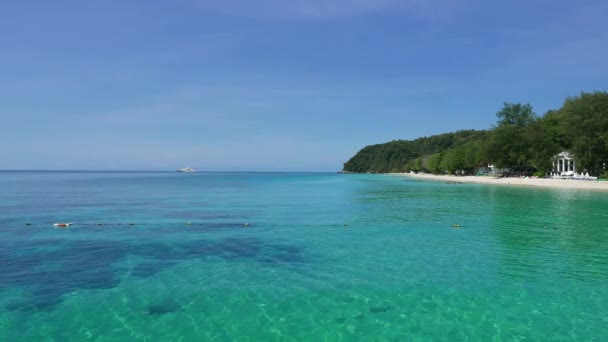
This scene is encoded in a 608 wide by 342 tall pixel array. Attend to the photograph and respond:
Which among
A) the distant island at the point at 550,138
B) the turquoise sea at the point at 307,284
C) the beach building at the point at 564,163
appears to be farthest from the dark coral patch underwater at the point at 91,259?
the beach building at the point at 564,163

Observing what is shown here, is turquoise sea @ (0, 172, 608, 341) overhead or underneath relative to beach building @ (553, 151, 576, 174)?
underneath

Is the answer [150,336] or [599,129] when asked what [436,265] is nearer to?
[150,336]

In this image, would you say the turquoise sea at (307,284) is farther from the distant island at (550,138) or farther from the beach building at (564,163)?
the beach building at (564,163)

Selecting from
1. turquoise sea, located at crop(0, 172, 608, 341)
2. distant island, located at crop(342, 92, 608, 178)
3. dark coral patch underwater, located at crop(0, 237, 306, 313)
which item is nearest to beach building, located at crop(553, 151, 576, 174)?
distant island, located at crop(342, 92, 608, 178)

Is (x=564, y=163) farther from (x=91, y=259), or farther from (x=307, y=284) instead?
(x=91, y=259)

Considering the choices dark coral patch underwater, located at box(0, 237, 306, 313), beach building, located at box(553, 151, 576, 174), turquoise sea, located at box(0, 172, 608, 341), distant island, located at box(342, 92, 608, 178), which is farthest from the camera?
beach building, located at box(553, 151, 576, 174)

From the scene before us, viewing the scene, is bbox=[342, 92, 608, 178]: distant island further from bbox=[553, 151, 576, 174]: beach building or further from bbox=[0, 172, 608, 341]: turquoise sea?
bbox=[0, 172, 608, 341]: turquoise sea

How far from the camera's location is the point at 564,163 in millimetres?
82375

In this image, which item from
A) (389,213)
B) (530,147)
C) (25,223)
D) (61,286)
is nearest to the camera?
(61,286)

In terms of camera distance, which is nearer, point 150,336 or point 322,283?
point 150,336

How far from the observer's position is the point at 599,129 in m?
67.0

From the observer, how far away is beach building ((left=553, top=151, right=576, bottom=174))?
79400 millimetres

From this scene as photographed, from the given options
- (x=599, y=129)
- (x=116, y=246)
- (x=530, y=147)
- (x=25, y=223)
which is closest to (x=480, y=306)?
(x=116, y=246)

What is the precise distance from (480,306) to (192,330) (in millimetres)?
6577
